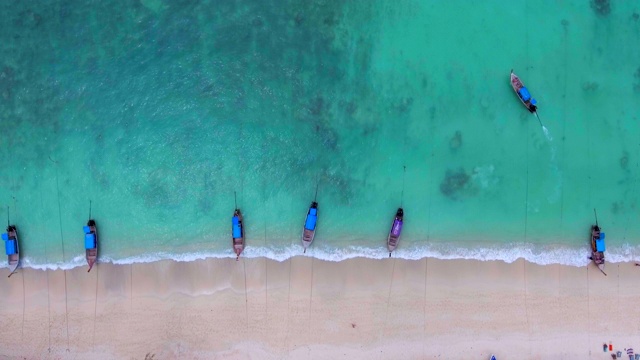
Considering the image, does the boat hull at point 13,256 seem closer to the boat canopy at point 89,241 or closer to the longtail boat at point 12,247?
the longtail boat at point 12,247

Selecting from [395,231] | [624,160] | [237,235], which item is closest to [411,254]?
[395,231]

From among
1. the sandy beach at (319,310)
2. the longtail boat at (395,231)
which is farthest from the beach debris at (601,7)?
the longtail boat at (395,231)

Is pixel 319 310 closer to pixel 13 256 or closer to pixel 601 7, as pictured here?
pixel 13 256

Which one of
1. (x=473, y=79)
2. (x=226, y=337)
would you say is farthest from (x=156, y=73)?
(x=473, y=79)

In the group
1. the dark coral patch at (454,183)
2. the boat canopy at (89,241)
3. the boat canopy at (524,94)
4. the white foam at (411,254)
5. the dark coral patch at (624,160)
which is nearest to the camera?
the boat canopy at (89,241)

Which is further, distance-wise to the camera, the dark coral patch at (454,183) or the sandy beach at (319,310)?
the dark coral patch at (454,183)

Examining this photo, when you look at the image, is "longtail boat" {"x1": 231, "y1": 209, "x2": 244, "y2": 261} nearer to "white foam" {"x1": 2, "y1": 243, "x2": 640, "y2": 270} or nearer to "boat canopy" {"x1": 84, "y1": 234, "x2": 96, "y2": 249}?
"white foam" {"x1": 2, "y1": 243, "x2": 640, "y2": 270}
